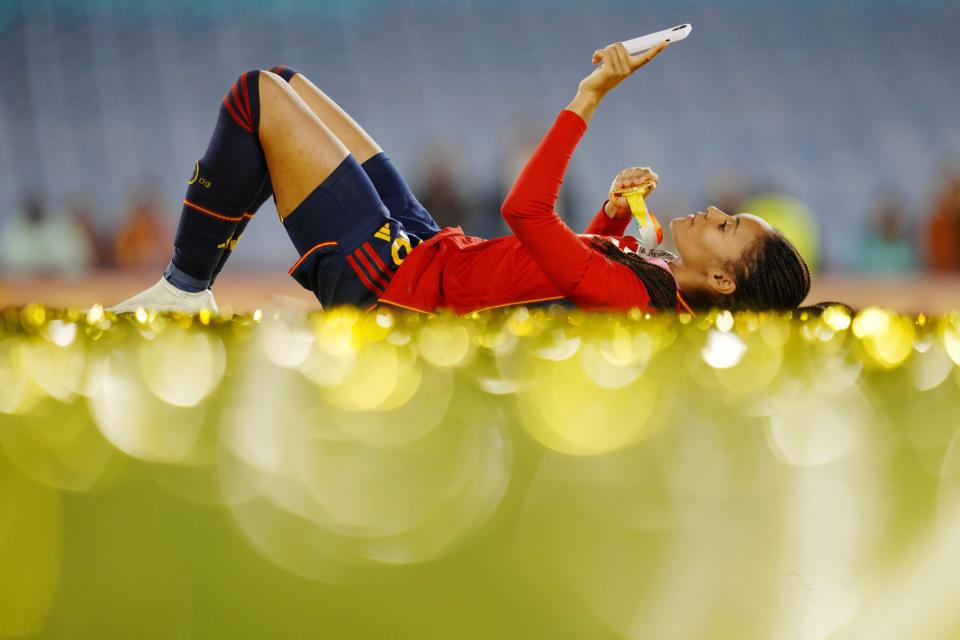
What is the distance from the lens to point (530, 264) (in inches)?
46.0

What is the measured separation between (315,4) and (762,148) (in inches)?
158

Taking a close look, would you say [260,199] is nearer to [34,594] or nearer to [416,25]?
[34,594]

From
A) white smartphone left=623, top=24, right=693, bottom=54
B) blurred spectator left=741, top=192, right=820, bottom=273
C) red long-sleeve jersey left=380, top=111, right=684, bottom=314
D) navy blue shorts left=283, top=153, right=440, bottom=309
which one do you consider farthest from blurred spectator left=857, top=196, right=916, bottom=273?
navy blue shorts left=283, top=153, right=440, bottom=309

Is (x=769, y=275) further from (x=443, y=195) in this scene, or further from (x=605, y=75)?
(x=443, y=195)

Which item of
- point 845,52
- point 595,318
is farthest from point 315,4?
point 595,318

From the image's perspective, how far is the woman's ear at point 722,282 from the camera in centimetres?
121

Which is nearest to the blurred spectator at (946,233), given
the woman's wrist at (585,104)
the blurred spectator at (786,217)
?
the blurred spectator at (786,217)

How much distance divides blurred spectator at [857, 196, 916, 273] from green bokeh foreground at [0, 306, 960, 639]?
5.87 meters

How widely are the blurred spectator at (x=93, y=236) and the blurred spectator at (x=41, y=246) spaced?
0.03m

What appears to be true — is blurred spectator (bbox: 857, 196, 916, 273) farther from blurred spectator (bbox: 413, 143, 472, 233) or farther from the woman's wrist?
the woman's wrist

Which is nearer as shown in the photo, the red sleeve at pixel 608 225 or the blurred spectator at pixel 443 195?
the red sleeve at pixel 608 225

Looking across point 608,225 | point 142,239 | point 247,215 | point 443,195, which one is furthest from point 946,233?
point 247,215

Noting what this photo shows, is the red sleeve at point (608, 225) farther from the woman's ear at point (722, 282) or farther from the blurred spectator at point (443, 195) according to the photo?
the blurred spectator at point (443, 195)

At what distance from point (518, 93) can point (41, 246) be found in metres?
3.88
